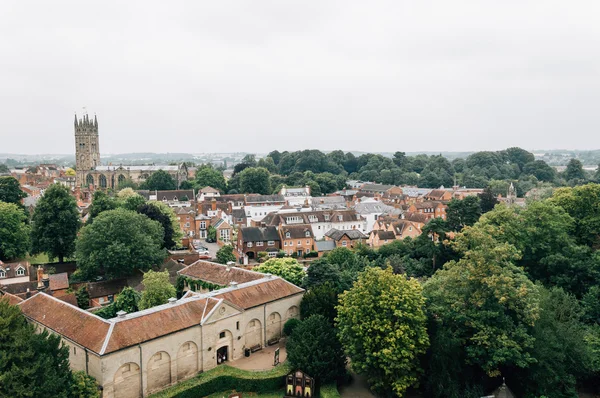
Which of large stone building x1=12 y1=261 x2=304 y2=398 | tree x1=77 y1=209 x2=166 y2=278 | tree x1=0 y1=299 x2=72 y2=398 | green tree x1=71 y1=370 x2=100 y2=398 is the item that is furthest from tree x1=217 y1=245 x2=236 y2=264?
tree x1=0 y1=299 x2=72 y2=398

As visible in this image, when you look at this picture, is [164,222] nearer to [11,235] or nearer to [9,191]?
[11,235]

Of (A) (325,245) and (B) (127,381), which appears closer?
(B) (127,381)

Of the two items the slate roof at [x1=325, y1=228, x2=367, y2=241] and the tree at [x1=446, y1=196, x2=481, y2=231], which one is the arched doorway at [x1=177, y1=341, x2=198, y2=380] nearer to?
the tree at [x1=446, y1=196, x2=481, y2=231]

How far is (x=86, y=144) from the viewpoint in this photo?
143 meters

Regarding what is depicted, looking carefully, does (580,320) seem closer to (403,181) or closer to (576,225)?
(576,225)

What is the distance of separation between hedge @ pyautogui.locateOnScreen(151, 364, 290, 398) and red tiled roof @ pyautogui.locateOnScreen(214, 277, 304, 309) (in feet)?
17.4

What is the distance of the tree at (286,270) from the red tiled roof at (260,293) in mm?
2908

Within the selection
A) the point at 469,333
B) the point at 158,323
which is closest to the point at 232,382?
the point at 158,323

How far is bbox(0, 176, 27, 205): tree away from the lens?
243 feet

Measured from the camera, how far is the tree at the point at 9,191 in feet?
243

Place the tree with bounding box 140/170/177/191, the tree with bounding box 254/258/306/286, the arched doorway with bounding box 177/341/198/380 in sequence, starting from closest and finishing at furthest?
1. the arched doorway with bounding box 177/341/198/380
2. the tree with bounding box 254/258/306/286
3. the tree with bounding box 140/170/177/191

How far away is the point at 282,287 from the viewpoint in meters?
38.9

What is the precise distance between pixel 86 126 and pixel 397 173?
325ft

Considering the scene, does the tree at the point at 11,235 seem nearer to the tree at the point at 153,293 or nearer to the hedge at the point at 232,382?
the tree at the point at 153,293
